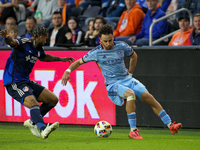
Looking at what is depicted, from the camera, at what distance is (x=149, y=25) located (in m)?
9.10

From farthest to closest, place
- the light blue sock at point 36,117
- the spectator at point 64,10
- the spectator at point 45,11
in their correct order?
1. the spectator at point 45,11
2. the spectator at point 64,10
3. the light blue sock at point 36,117

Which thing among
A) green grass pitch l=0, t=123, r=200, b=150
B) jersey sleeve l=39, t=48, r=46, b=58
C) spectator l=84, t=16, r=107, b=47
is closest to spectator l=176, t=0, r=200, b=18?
spectator l=84, t=16, r=107, b=47

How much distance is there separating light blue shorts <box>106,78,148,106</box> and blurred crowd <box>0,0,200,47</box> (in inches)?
74.6

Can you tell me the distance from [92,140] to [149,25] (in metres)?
4.48

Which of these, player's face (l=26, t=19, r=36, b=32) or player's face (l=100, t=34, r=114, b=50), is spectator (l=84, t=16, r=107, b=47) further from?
player's face (l=100, t=34, r=114, b=50)

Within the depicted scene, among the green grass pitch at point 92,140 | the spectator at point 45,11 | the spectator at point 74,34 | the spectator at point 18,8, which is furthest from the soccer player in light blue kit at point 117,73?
the spectator at point 18,8

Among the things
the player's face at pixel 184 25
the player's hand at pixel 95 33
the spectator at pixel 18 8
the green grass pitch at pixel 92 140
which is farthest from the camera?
the spectator at pixel 18 8

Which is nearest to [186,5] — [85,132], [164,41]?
[164,41]

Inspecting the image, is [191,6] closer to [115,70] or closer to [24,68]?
[115,70]

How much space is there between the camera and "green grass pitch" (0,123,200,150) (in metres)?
4.85

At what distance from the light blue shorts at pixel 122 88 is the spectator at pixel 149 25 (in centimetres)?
291

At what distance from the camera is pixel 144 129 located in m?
7.07

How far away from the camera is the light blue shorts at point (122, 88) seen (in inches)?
228

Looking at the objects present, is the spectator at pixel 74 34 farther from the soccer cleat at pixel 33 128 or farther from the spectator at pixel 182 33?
the soccer cleat at pixel 33 128
